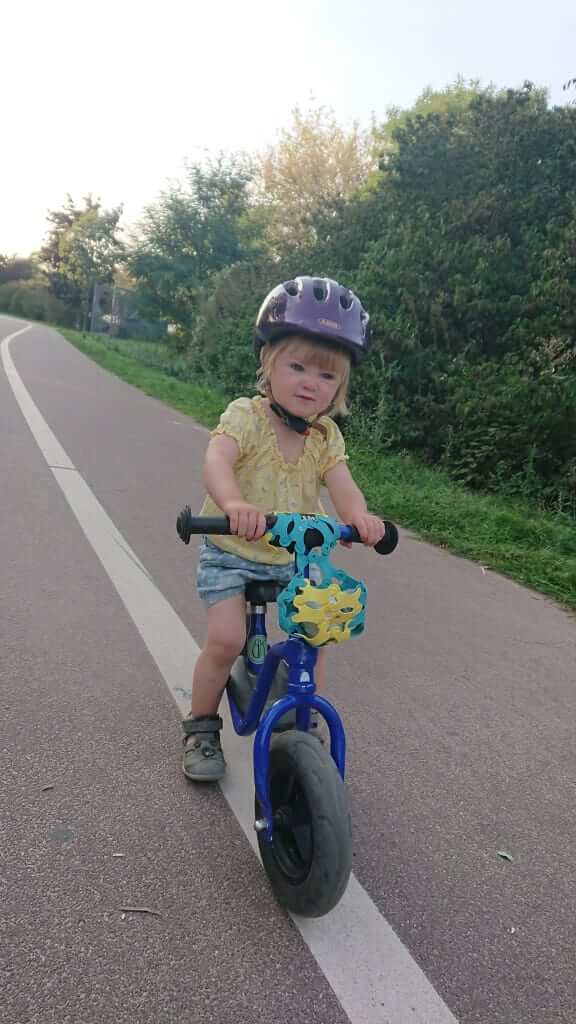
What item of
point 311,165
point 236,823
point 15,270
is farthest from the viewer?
point 15,270

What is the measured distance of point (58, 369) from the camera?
18812 mm

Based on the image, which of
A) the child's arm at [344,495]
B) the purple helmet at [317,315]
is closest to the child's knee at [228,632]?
the child's arm at [344,495]

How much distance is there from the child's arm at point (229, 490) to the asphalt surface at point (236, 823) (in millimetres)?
997

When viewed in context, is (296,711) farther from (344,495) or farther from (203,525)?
(344,495)

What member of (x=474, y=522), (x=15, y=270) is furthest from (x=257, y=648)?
(x=15, y=270)

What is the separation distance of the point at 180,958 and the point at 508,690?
2284 millimetres

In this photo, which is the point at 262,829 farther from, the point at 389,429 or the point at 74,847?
the point at 389,429

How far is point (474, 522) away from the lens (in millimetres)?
6945

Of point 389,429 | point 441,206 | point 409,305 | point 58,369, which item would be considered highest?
point 441,206

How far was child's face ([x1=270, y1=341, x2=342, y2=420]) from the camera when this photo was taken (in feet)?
7.77

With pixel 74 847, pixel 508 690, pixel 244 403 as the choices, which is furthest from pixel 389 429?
pixel 74 847

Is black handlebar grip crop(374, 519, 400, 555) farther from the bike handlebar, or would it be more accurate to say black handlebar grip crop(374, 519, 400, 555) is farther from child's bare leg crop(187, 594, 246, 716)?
child's bare leg crop(187, 594, 246, 716)

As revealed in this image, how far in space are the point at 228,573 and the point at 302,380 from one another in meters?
0.65

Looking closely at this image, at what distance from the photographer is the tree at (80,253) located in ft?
200
